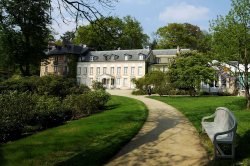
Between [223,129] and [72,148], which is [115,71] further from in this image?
[223,129]

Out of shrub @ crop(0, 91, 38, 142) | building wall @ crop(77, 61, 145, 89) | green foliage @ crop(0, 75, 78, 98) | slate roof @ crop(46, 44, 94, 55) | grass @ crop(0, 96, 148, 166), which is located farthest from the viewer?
slate roof @ crop(46, 44, 94, 55)

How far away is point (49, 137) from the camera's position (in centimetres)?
631

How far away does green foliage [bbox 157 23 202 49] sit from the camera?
166 feet

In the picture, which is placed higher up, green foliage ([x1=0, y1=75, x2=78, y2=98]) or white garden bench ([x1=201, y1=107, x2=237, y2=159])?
green foliage ([x1=0, y1=75, x2=78, y2=98])

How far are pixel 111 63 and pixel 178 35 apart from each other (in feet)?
65.3

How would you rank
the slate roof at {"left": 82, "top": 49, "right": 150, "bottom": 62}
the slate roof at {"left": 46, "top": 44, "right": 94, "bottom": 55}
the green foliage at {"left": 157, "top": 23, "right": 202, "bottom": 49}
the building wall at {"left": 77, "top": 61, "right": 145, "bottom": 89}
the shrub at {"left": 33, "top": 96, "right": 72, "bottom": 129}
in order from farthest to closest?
the green foliage at {"left": 157, "top": 23, "right": 202, "bottom": 49} → the slate roof at {"left": 46, "top": 44, "right": 94, "bottom": 55} → the slate roof at {"left": 82, "top": 49, "right": 150, "bottom": 62} → the building wall at {"left": 77, "top": 61, "right": 145, "bottom": 89} → the shrub at {"left": 33, "top": 96, "right": 72, "bottom": 129}

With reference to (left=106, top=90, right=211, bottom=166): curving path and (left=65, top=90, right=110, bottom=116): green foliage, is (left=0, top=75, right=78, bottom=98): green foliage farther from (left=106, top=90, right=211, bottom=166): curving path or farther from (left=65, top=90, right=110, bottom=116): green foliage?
(left=106, top=90, right=211, bottom=166): curving path

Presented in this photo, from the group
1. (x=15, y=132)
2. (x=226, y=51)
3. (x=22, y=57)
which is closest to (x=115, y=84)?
(x=22, y=57)

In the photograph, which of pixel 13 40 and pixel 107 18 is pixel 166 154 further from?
pixel 13 40

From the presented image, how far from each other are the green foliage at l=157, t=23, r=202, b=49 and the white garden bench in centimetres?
4700

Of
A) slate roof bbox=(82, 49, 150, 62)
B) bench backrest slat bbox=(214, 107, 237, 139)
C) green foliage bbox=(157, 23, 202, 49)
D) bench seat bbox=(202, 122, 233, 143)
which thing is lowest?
bench seat bbox=(202, 122, 233, 143)

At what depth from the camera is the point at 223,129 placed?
5199 millimetres

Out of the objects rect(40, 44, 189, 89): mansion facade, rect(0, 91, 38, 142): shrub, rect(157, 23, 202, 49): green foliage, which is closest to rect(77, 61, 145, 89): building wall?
rect(40, 44, 189, 89): mansion facade

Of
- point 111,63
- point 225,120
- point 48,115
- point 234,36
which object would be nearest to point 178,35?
point 111,63
